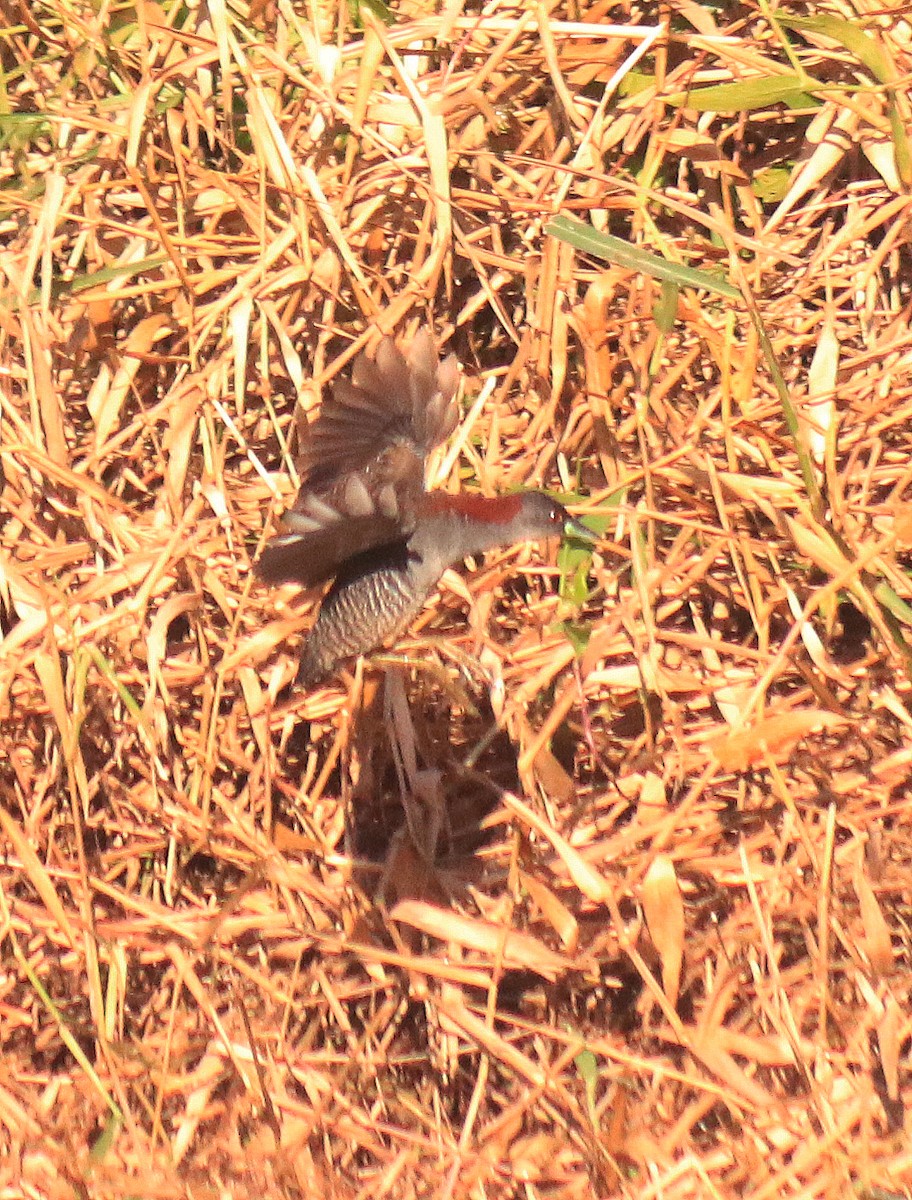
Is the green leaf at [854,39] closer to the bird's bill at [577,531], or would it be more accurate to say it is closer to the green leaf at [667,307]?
the green leaf at [667,307]

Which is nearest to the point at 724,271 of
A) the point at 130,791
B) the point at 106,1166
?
the point at 130,791

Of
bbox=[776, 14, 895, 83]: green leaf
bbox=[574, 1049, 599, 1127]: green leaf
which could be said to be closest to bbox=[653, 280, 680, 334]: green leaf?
bbox=[776, 14, 895, 83]: green leaf

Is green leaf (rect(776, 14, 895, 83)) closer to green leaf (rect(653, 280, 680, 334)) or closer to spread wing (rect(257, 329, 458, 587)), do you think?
green leaf (rect(653, 280, 680, 334))

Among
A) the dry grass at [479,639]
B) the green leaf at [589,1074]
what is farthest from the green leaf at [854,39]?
the green leaf at [589,1074]

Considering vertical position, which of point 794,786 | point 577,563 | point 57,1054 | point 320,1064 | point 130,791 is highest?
point 577,563

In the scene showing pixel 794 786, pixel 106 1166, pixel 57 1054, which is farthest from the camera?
pixel 57 1054

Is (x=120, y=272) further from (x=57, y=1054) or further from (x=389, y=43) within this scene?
(x=57, y=1054)

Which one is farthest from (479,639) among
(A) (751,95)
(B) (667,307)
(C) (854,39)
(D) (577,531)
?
(C) (854,39)
